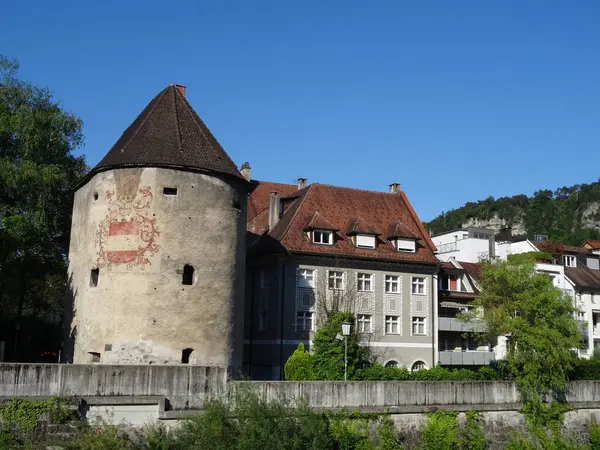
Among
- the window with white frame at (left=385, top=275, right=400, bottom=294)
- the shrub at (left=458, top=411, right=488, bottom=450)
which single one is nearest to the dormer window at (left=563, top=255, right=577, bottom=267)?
the window with white frame at (left=385, top=275, right=400, bottom=294)

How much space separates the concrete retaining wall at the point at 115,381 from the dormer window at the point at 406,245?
21.8 meters

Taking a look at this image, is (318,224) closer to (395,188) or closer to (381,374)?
(395,188)

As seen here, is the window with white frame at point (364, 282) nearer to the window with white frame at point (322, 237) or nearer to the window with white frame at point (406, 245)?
the window with white frame at point (322, 237)

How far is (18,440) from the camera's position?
63.6 ft

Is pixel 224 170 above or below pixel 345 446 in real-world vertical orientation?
above

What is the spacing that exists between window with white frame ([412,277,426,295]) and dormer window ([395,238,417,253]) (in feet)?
5.66

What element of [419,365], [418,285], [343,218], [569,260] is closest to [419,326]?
[419,365]

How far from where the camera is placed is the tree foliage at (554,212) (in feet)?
538

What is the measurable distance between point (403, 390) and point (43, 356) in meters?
26.3

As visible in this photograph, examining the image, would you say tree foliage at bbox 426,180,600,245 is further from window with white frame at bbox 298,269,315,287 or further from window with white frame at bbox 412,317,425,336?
window with white frame at bbox 298,269,315,287

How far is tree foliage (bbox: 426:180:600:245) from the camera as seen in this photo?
164 m

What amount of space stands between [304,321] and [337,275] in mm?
3327

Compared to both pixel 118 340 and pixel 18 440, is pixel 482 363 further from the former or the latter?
pixel 18 440

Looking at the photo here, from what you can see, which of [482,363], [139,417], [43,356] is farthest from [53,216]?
[482,363]
